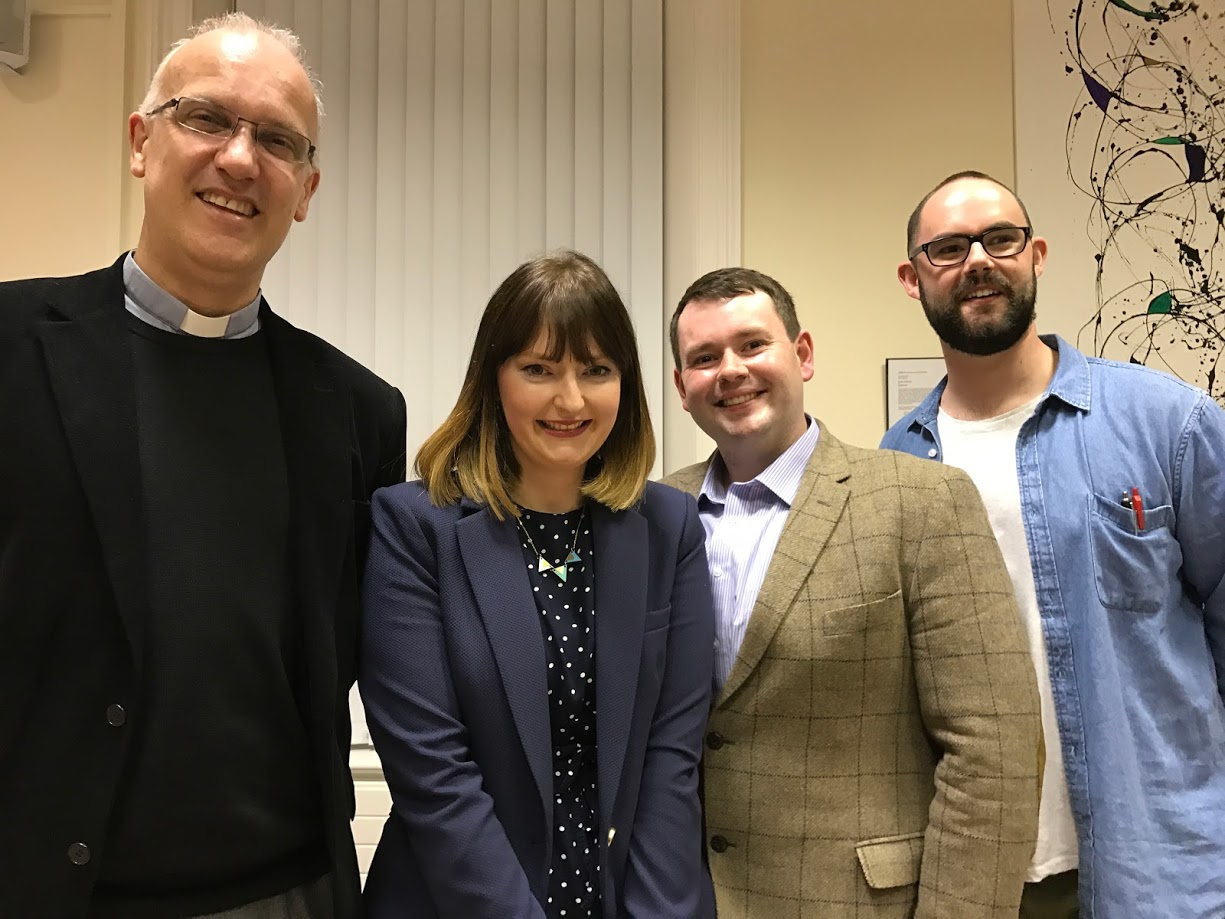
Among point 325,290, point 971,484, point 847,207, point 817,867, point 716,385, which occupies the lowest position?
point 817,867

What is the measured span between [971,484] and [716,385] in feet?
1.56

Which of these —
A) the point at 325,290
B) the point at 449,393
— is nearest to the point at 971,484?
the point at 449,393

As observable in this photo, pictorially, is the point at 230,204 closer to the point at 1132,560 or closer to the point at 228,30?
the point at 228,30

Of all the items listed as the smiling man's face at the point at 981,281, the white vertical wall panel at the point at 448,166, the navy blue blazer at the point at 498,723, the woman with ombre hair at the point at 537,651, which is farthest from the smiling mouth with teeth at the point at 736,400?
the white vertical wall panel at the point at 448,166

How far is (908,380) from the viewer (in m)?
2.87

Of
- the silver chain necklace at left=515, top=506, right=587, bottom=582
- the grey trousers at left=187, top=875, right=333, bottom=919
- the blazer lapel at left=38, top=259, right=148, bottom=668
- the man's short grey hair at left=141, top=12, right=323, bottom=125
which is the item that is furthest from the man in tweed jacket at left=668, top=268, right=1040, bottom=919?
the man's short grey hair at left=141, top=12, right=323, bottom=125

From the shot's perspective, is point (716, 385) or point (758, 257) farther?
point (758, 257)

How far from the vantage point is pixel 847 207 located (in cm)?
293

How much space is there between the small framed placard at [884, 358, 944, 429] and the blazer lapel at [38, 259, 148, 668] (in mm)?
2282

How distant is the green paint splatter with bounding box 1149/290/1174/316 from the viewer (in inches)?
111

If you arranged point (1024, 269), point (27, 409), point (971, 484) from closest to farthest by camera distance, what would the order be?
point (27, 409), point (971, 484), point (1024, 269)

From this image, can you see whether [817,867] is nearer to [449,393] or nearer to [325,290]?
[449,393]

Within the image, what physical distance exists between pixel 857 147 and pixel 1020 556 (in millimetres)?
1772

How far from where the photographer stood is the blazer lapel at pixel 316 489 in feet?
4.31
